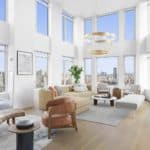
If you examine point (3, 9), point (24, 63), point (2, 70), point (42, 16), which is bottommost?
point (2, 70)

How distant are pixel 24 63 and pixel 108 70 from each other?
5625 mm

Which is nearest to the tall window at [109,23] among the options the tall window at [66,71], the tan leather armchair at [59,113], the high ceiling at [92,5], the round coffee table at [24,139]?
the high ceiling at [92,5]

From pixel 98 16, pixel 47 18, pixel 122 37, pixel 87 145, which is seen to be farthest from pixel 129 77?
pixel 87 145

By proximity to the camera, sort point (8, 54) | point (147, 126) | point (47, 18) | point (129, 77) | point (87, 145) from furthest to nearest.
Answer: point (129, 77)
point (47, 18)
point (8, 54)
point (147, 126)
point (87, 145)

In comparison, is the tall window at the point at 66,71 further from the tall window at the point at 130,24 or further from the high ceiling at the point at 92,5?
the tall window at the point at 130,24

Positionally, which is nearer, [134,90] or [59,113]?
[59,113]

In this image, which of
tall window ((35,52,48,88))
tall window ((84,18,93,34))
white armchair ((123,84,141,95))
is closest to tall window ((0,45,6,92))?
tall window ((35,52,48,88))

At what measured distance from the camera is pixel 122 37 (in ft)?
34.3

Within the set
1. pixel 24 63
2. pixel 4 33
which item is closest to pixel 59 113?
pixel 24 63

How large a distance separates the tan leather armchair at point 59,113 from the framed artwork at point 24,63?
3361 mm

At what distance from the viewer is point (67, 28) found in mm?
11219

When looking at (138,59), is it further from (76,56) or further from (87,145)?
(87,145)

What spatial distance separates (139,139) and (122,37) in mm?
7669

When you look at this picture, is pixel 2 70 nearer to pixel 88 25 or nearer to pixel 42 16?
pixel 42 16
